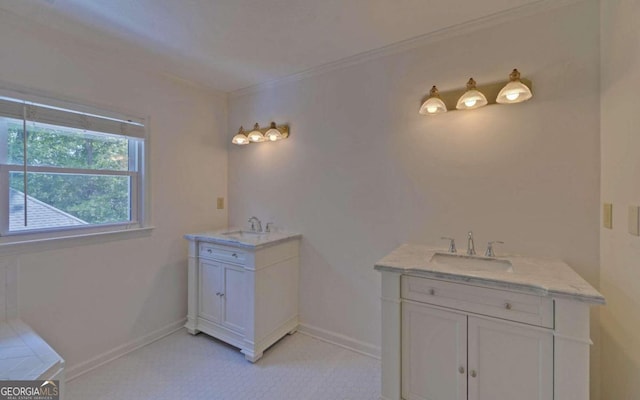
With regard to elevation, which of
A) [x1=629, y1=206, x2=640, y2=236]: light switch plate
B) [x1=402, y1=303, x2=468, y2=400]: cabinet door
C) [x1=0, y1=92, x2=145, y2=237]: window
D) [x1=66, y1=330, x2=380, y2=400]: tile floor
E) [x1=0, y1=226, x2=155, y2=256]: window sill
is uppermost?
[x1=0, y1=92, x2=145, y2=237]: window

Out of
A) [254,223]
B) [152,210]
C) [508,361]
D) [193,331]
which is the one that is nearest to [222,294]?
[193,331]

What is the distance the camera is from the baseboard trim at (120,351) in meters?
1.92

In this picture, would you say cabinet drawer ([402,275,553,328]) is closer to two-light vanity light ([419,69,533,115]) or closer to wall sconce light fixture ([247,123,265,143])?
two-light vanity light ([419,69,533,115])

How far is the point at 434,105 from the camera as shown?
1.76 meters

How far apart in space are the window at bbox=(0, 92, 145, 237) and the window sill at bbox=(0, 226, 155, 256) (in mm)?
60

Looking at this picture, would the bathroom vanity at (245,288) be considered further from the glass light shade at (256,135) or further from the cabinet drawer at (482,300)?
the cabinet drawer at (482,300)

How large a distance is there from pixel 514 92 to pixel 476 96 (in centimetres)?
18

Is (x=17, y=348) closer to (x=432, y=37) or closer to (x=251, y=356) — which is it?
(x=251, y=356)

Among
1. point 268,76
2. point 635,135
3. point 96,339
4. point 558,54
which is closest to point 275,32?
point 268,76

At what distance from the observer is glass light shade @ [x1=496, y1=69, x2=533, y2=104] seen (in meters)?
1.52

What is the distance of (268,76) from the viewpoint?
2.55 meters

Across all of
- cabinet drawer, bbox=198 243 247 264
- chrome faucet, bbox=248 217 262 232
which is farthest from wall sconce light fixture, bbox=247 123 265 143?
cabinet drawer, bbox=198 243 247 264

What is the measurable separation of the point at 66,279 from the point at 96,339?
1.68 feet

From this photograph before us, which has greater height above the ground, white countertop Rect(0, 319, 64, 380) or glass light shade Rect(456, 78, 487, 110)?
glass light shade Rect(456, 78, 487, 110)
